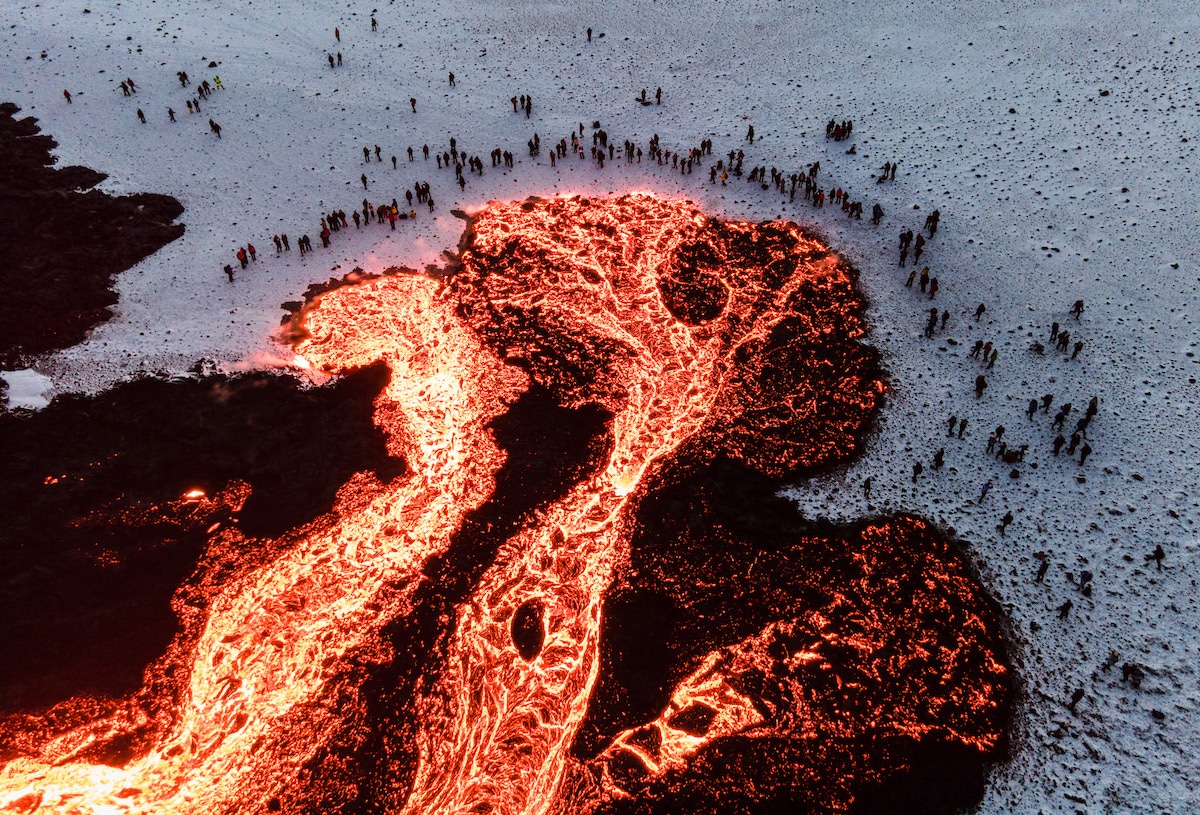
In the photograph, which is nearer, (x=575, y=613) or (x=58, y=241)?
(x=575, y=613)

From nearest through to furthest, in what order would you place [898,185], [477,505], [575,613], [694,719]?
[694,719] < [575,613] < [477,505] < [898,185]

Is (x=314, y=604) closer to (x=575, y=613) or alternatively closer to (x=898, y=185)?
(x=575, y=613)

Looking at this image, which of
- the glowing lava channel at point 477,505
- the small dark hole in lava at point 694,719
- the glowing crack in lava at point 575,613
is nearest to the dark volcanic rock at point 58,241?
the glowing lava channel at point 477,505

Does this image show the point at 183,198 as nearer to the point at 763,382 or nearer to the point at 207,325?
the point at 207,325

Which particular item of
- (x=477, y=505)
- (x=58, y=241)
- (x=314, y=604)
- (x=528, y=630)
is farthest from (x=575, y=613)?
(x=58, y=241)

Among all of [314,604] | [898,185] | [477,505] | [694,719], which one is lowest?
[694,719]

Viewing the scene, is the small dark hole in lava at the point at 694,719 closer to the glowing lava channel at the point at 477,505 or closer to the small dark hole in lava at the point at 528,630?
the glowing lava channel at the point at 477,505

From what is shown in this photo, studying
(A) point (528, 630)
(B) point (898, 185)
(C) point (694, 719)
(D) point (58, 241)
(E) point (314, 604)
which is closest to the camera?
(C) point (694, 719)
